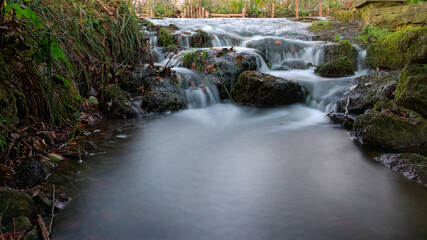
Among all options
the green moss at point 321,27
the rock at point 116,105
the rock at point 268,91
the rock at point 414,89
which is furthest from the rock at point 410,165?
the green moss at point 321,27

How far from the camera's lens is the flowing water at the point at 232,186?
1.98m

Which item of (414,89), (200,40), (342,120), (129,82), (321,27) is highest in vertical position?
(321,27)

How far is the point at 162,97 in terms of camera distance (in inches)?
202

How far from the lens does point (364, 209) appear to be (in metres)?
2.19

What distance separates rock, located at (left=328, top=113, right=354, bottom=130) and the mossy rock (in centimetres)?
200

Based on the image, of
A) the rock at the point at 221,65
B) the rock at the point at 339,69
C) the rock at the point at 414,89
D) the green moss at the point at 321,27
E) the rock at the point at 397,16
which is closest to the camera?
the rock at the point at 414,89

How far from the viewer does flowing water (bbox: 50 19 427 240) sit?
198 cm

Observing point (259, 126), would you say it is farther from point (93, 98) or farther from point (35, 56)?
point (35, 56)

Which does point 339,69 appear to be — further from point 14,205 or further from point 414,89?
point 14,205

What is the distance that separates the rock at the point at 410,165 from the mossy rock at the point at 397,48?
3.19 m

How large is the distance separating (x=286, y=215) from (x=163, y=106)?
334 cm

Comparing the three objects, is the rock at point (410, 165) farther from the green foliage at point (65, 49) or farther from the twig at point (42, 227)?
the green foliage at point (65, 49)

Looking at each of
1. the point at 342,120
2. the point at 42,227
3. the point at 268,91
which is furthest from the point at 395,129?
the point at 42,227

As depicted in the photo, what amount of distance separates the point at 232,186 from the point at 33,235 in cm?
143
